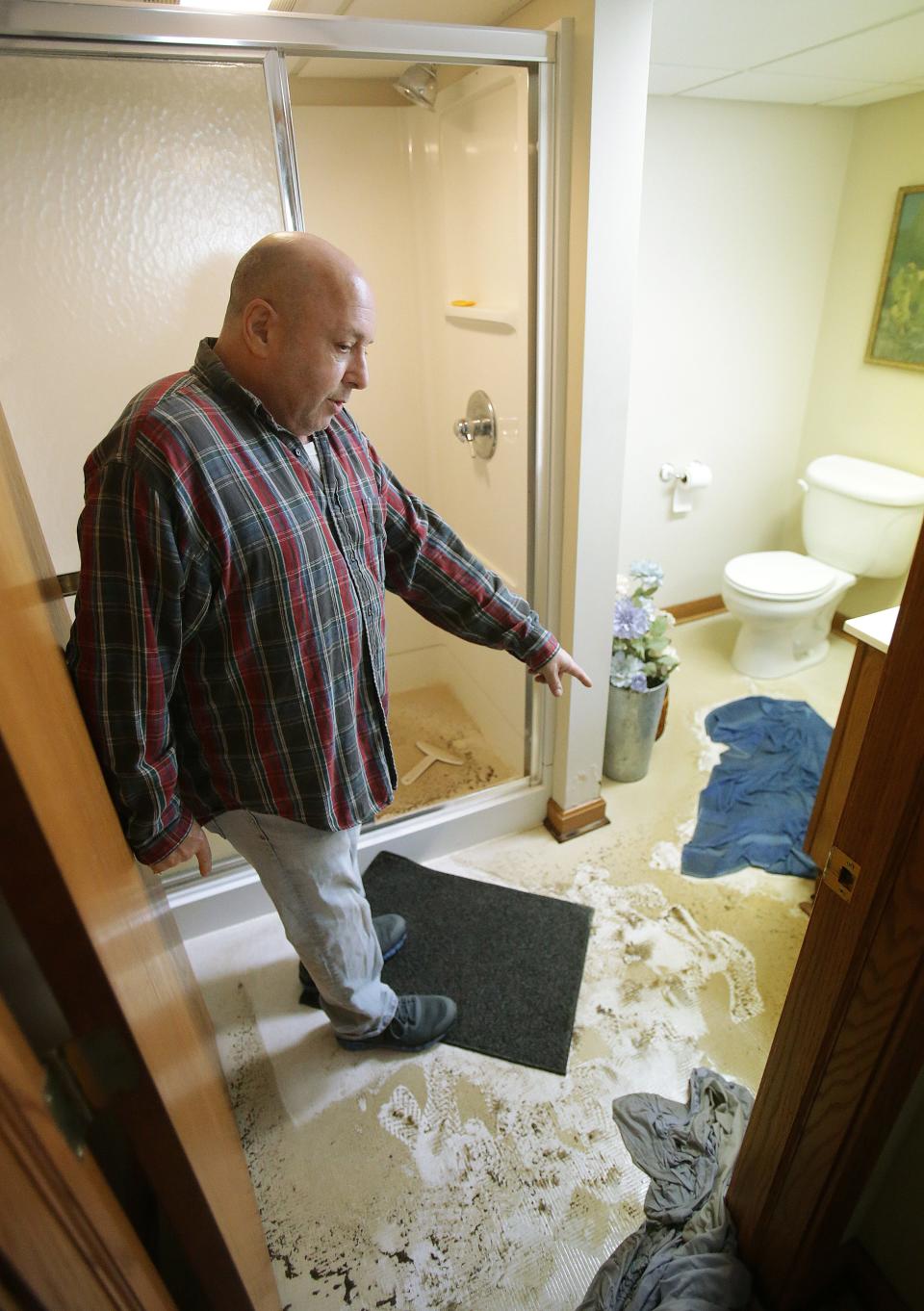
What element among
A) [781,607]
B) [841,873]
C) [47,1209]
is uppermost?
[47,1209]

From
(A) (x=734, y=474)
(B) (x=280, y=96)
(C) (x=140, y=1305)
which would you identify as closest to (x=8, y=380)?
(B) (x=280, y=96)

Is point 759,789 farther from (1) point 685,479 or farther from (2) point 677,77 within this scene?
(2) point 677,77

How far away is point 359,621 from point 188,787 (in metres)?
0.37

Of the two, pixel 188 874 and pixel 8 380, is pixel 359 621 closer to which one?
pixel 8 380

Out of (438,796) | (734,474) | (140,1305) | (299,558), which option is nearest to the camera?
(140,1305)

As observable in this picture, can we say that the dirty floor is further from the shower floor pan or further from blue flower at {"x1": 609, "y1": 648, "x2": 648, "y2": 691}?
blue flower at {"x1": 609, "y1": 648, "x2": 648, "y2": 691}

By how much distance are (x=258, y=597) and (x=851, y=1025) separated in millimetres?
864

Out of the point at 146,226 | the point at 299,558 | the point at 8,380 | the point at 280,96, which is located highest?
the point at 280,96

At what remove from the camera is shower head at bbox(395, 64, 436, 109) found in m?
1.75

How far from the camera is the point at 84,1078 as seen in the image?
41 cm

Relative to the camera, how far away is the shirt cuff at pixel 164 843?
922 millimetres

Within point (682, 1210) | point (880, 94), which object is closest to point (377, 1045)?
point (682, 1210)

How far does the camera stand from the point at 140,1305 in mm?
476

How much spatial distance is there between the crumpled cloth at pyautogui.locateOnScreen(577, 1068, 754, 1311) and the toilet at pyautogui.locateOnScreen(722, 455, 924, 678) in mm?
1697
